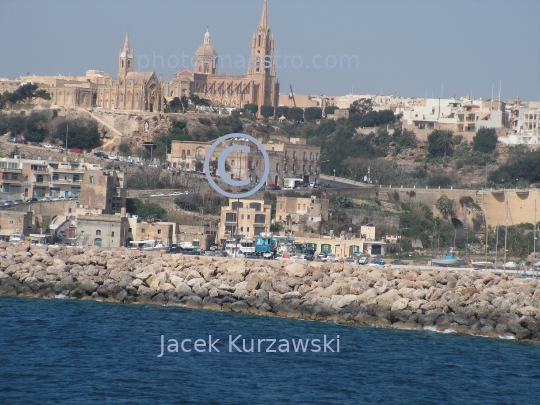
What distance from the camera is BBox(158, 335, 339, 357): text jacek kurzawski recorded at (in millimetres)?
25562

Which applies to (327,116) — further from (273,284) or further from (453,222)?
(273,284)

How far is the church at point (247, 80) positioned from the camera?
87.2 meters

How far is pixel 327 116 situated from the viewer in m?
91.3

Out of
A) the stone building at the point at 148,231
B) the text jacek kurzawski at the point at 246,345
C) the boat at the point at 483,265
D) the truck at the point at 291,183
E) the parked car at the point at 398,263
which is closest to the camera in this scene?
the text jacek kurzawski at the point at 246,345

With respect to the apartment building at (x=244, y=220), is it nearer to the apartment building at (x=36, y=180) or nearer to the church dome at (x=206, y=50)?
the apartment building at (x=36, y=180)

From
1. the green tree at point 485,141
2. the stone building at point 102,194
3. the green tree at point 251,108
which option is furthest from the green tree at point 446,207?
the green tree at point 251,108

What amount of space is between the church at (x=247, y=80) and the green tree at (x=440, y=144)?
19.4 meters

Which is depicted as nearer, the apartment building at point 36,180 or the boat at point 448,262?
the boat at point 448,262

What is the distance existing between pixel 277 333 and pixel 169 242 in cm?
1487

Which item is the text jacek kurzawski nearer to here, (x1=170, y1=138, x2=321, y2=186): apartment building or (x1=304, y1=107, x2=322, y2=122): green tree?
(x1=170, y1=138, x2=321, y2=186): apartment building

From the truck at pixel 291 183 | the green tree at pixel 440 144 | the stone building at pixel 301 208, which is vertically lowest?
the stone building at pixel 301 208

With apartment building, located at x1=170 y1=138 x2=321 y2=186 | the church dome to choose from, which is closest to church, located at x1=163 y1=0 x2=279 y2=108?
the church dome

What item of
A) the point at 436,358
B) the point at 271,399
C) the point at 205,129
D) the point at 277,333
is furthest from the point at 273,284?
the point at 205,129

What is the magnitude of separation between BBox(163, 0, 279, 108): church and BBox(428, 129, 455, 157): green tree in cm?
1942
